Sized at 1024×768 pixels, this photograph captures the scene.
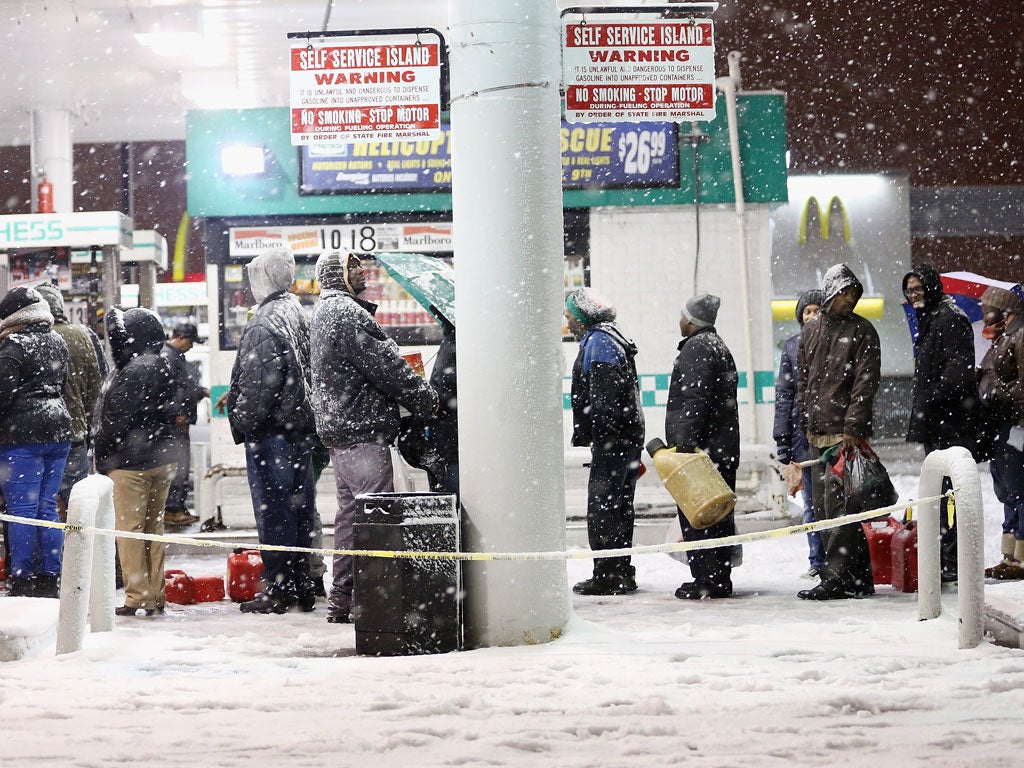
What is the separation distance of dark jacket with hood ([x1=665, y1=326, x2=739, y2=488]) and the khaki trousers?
3.00 m

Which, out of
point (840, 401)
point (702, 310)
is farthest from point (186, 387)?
point (840, 401)

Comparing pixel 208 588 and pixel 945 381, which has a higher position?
pixel 945 381

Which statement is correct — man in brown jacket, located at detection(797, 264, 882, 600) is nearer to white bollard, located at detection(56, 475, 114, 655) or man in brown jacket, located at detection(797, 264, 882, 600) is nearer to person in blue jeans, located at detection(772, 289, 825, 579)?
person in blue jeans, located at detection(772, 289, 825, 579)

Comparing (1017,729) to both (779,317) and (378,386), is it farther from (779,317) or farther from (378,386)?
(779,317)

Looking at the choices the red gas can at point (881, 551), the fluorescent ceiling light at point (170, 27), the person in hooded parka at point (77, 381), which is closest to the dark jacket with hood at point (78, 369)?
the person in hooded parka at point (77, 381)

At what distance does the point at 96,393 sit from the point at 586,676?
4942 mm

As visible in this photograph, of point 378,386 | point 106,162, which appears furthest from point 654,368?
point 106,162

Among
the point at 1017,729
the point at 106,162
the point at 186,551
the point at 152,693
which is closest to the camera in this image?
the point at 1017,729

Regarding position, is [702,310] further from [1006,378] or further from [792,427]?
[1006,378]

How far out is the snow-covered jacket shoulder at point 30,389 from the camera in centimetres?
757

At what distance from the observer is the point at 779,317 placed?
19609 millimetres

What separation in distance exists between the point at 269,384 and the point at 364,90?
177 centimetres

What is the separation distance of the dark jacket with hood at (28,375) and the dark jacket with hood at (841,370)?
4511 mm

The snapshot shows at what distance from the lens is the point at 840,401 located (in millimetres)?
7246
